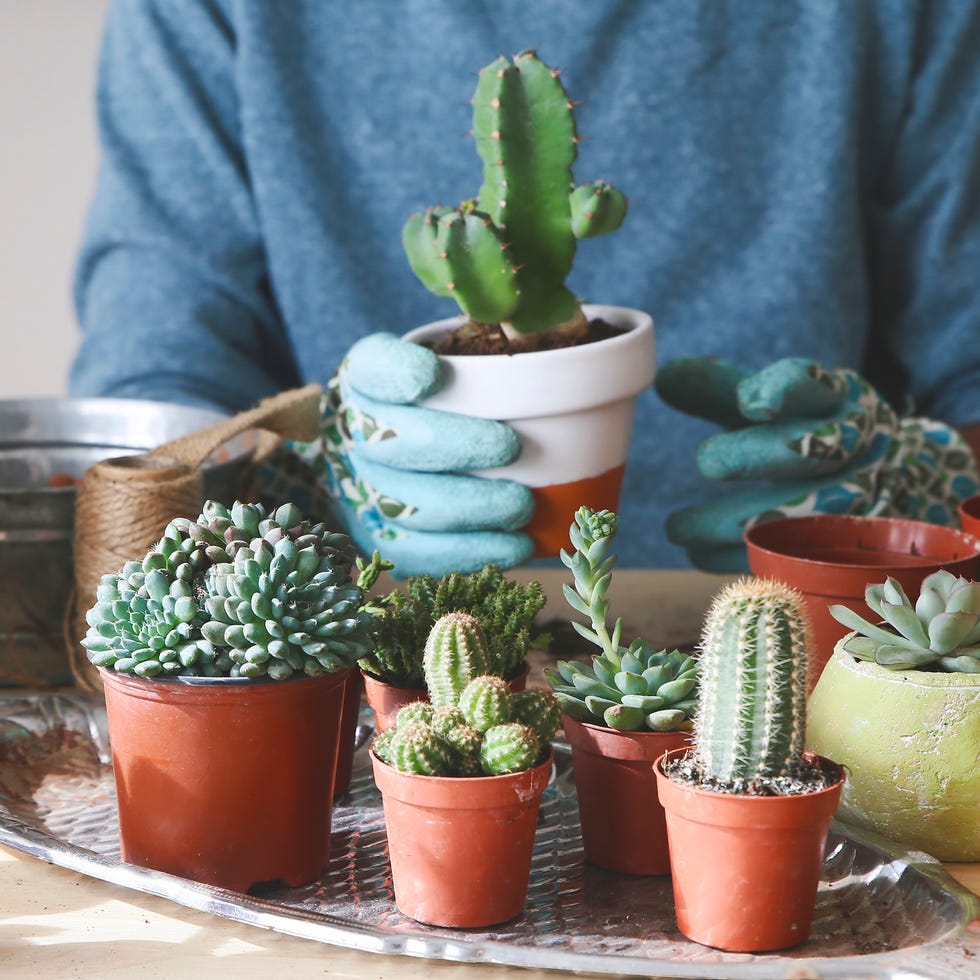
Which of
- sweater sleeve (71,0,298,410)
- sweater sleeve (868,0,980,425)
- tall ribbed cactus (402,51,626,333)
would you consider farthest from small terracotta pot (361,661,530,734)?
sweater sleeve (868,0,980,425)

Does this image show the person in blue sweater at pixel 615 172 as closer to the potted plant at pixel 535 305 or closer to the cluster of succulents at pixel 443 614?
the potted plant at pixel 535 305

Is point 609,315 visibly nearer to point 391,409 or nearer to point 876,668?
point 391,409

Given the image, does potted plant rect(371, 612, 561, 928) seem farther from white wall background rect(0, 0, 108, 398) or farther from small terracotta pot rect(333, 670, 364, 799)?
white wall background rect(0, 0, 108, 398)

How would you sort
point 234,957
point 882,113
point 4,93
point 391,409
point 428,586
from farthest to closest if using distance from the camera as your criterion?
point 4,93 → point 882,113 → point 391,409 → point 428,586 → point 234,957

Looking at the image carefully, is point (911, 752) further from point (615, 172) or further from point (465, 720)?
point (615, 172)

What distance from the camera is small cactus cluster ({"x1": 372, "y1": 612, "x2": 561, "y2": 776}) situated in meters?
0.43

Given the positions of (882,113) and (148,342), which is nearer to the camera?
(148,342)

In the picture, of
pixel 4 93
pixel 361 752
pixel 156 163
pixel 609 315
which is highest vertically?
pixel 4 93

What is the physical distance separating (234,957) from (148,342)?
0.89 meters

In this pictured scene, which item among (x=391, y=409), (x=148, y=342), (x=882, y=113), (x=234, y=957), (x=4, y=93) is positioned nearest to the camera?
(x=234, y=957)

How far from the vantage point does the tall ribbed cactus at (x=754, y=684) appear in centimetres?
40

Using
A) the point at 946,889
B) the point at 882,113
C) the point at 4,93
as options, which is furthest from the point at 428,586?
the point at 4,93

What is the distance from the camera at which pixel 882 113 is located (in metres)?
1.33

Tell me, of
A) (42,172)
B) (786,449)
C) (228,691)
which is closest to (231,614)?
(228,691)
